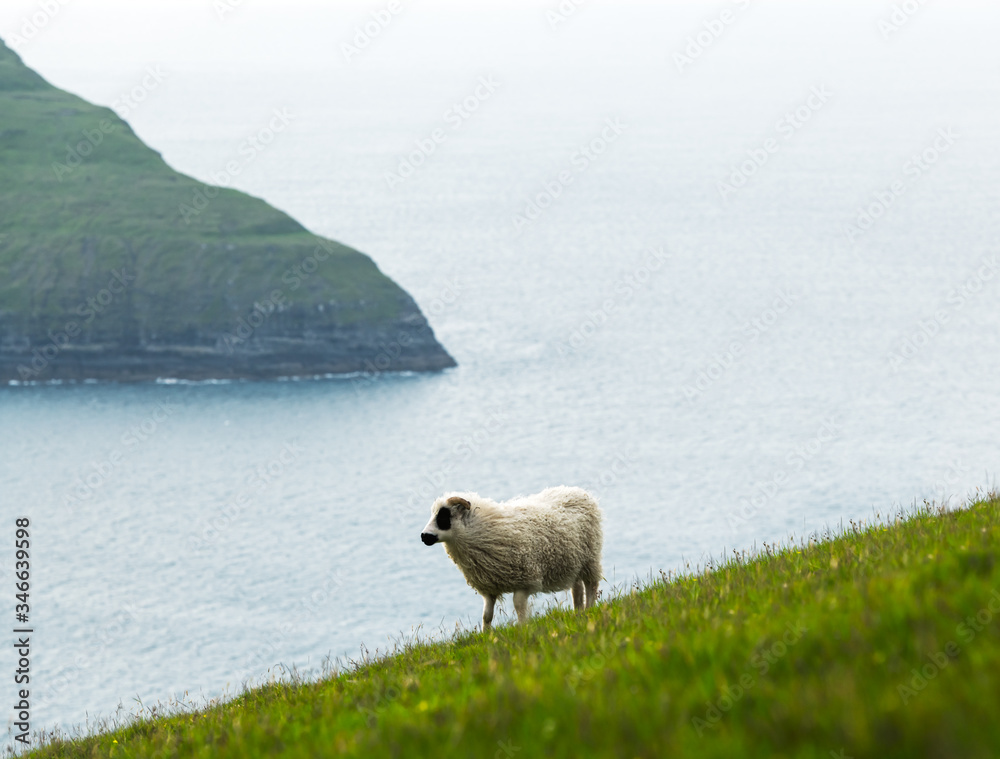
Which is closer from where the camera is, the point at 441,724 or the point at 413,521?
the point at 441,724

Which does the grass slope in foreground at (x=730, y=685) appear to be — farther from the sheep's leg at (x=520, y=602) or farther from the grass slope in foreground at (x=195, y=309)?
the grass slope in foreground at (x=195, y=309)

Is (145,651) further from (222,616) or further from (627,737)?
(627,737)

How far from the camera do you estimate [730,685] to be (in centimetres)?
608

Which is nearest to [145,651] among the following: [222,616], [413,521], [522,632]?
[222,616]

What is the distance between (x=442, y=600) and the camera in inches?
4628

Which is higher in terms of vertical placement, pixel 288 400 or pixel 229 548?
pixel 288 400

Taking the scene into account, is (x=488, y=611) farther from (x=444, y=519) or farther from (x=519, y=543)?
(x=444, y=519)

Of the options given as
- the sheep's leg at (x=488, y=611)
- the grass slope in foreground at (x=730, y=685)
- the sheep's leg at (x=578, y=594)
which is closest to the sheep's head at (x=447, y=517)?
the sheep's leg at (x=488, y=611)

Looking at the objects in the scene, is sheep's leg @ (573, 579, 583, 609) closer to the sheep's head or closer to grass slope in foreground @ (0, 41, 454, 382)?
the sheep's head

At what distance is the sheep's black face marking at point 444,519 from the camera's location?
46.6ft

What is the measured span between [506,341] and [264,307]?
4278cm

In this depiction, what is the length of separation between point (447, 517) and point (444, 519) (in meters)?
0.05

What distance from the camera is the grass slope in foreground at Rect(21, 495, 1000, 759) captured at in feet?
17.0

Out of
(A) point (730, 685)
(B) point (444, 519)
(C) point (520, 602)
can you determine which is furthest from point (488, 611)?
(A) point (730, 685)
